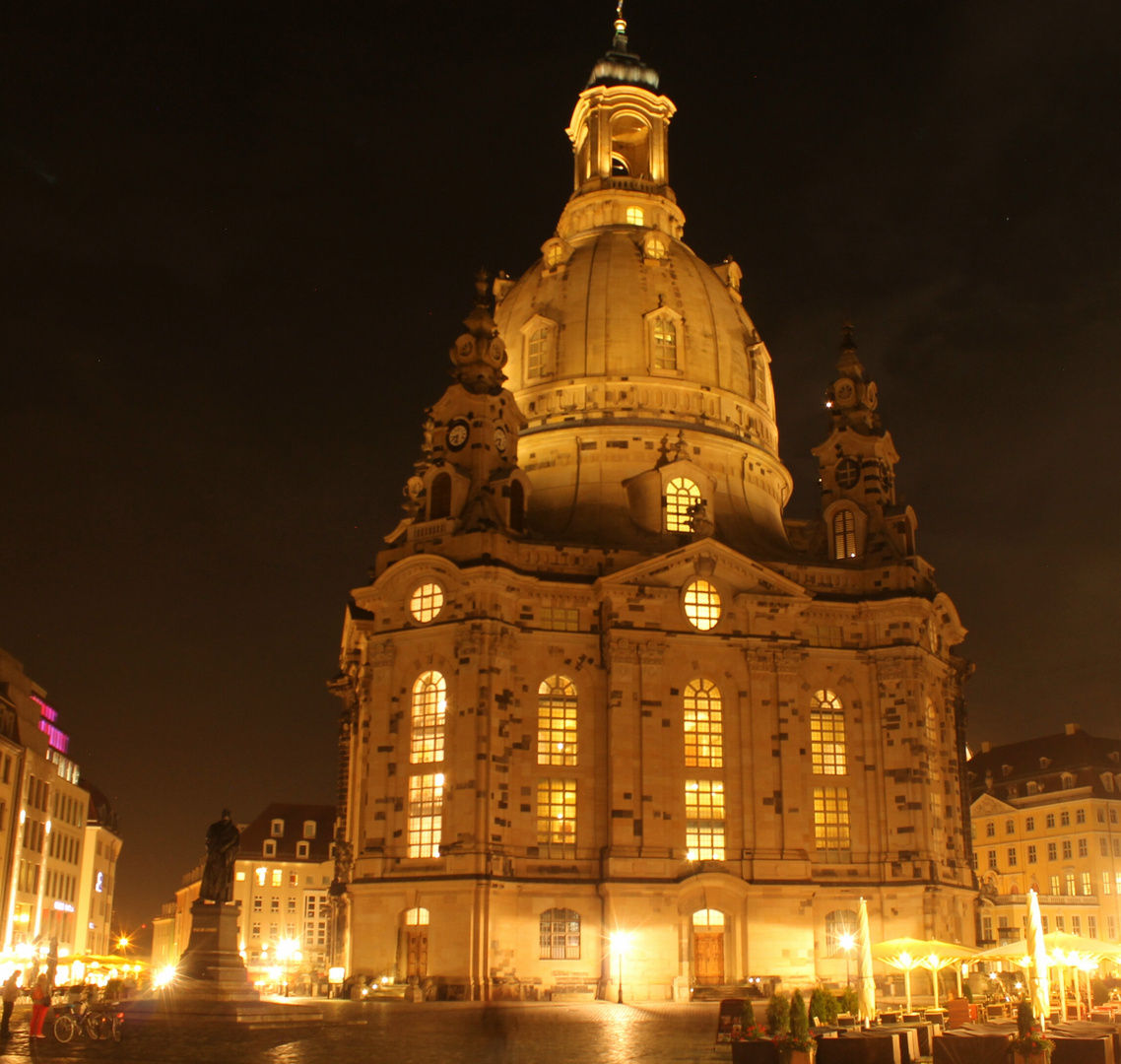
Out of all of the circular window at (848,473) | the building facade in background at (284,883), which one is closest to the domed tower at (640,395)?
the circular window at (848,473)

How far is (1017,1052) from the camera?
24.7 metres

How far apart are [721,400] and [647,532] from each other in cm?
1021

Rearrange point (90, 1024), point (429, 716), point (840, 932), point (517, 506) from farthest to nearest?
point (517, 506), point (840, 932), point (429, 716), point (90, 1024)

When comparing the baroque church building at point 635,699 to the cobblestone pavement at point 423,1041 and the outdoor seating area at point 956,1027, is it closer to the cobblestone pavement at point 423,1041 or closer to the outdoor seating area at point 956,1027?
the cobblestone pavement at point 423,1041

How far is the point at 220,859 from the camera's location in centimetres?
4378

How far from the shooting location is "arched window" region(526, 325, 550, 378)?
72.8m

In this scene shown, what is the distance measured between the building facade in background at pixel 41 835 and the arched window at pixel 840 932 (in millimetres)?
32386

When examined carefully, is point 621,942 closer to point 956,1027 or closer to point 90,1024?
point 956,1027

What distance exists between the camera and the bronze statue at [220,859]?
43.2 meters

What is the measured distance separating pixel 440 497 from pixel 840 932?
85.5 feet

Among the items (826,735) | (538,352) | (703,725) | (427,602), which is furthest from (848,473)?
(427,602)

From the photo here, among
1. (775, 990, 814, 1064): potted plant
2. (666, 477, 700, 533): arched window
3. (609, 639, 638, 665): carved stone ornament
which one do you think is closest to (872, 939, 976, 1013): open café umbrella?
(775, 990, 814, 1064): potted plant

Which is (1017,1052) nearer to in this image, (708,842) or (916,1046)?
(916,1046)

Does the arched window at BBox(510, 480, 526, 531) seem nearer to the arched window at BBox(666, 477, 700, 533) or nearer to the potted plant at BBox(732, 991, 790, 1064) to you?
the arched window at BBox(666, 477, 700, 533)
